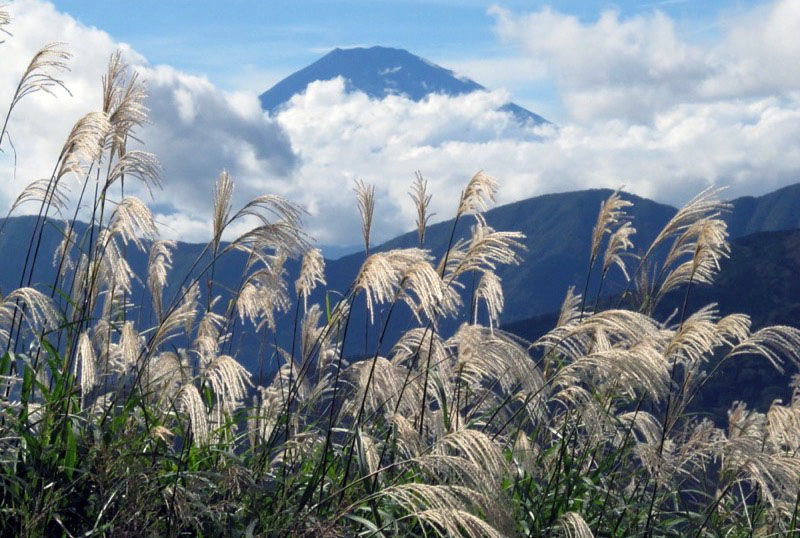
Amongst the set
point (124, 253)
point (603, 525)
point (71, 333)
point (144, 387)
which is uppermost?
point (124, 253)

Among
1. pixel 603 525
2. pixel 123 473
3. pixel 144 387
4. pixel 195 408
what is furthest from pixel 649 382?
pixel 144 387

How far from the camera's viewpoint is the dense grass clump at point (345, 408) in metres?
3.54

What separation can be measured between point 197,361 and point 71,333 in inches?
42.9

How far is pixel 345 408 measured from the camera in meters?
4.68

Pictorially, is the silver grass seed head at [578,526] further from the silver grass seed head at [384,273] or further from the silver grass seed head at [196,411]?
the silver grass seed head at [196,411]

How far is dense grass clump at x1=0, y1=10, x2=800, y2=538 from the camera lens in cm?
354

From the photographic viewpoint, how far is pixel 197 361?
530cm

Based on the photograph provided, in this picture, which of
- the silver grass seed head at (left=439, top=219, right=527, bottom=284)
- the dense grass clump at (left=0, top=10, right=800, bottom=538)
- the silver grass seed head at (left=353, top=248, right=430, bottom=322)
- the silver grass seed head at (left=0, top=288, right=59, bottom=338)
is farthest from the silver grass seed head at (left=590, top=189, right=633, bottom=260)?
the silver grass seed head at (left=0, top=288, right=59, bottom=338)

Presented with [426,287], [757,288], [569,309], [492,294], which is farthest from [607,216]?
[757,288]

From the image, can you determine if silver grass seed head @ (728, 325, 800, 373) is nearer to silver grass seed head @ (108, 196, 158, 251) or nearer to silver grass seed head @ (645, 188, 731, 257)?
silver grass seed head @ (645, 188, 731, 257)

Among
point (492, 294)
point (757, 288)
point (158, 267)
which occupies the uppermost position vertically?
point (158, 267)

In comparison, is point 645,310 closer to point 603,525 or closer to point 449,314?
point 603,525

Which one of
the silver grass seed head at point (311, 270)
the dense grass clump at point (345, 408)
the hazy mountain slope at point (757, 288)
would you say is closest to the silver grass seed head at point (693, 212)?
the dense grass clump at point (345, 408)

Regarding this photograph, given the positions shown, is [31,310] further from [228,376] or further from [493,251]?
[493,251]
